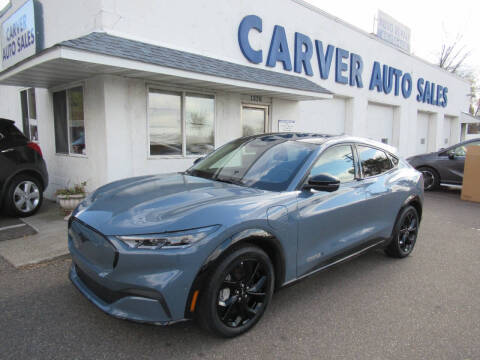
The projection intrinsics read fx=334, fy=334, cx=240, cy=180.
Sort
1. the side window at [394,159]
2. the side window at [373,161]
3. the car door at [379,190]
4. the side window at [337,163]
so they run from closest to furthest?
the side window at [337,163], the car door at [379,190], the side window at [373,161], the side window at [394,159]

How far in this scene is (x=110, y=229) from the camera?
238 centimetres

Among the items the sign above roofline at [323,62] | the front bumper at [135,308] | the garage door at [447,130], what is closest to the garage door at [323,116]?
the sign above roofline at [323,62]

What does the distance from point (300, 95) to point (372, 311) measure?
6.53 metres

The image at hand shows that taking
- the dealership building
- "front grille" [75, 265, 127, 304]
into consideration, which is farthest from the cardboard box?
"front grille" [75, 265, 127, 304]

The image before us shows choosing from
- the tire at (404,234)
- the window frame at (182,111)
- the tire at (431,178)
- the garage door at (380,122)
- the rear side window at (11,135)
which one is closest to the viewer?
the tire at (404,234)

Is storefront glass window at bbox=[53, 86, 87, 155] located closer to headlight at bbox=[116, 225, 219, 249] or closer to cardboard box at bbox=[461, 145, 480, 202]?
headlight at bbox=[116, 225, 219, 249]

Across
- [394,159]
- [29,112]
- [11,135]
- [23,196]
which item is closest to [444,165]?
[394,159]

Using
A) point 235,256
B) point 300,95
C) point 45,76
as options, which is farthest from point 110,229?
point 300,95

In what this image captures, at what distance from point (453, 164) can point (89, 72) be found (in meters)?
9.95

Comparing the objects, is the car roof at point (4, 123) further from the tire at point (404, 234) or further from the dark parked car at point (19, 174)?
the tire at point (404, 234)

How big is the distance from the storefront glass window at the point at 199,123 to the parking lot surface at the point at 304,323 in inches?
162

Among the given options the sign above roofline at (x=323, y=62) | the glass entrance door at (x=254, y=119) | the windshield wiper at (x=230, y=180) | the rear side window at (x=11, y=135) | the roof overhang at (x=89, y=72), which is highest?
the sign above roofline at (x=323, y=62)

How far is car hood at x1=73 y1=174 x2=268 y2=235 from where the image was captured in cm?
236

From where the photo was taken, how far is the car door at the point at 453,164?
9.78 meters
